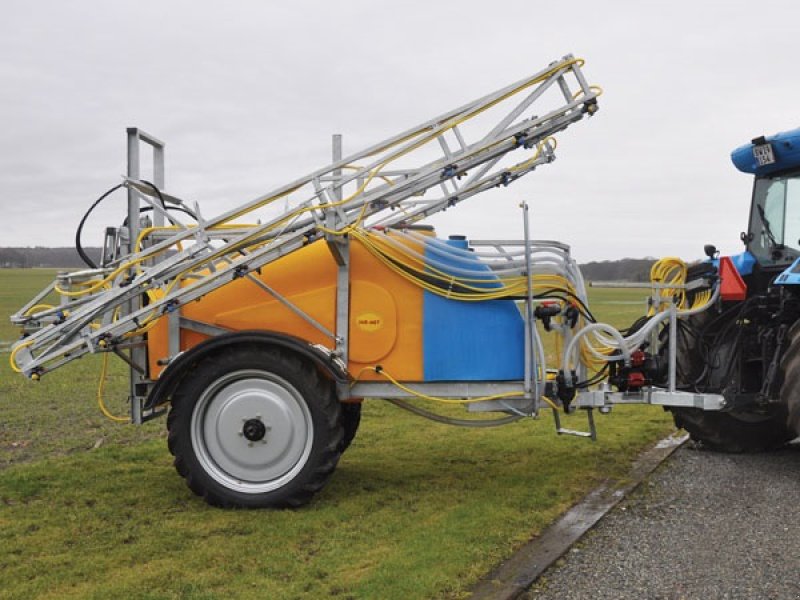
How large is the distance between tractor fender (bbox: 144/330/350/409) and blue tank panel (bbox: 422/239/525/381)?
660 mm

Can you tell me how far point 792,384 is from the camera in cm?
615

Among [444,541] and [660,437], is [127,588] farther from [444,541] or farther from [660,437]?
[660,437]

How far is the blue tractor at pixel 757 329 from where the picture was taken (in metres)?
6.49

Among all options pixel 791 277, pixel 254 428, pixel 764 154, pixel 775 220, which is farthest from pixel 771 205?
pixel 254 428

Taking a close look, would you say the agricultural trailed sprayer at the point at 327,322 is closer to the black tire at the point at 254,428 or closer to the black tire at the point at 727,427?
the black tire at the point at 254,428

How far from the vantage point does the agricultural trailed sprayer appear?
589 cm

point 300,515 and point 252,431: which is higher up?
point 252,431

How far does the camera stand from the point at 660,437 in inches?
338

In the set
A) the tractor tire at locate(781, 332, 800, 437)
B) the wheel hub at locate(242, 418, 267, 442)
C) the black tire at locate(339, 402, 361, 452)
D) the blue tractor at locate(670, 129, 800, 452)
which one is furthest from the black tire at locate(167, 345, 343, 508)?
the tractor tire at locate(781, 332, 800, 437)

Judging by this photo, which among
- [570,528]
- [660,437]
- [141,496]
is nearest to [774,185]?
[660,437]

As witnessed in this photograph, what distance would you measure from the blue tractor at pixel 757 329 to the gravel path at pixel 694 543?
59cm

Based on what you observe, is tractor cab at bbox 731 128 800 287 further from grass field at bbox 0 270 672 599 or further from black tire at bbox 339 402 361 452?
black tire at bbox 339 402 361 452

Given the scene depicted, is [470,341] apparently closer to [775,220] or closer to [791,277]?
[791,277]

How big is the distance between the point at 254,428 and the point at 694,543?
293 cm
